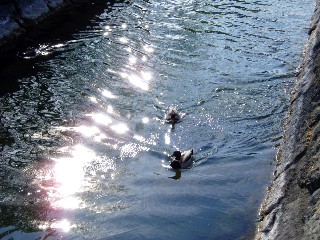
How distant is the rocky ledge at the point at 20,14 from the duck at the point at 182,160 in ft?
32.4

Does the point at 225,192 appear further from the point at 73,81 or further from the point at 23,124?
the point at 73,81

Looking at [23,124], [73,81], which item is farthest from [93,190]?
[73,81]

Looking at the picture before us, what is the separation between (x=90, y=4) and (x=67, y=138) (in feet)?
39.2

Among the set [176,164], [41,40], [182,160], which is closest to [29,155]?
[176,164]

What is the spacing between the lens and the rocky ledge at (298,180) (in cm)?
699

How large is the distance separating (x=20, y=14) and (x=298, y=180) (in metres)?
14.5

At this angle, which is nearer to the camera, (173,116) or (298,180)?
(298,180)

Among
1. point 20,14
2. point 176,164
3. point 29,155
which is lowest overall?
point 20,14

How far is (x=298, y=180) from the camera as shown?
26.4 ft

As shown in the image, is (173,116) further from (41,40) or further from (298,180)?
(41,40)

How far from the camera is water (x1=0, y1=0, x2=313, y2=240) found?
9.09 m

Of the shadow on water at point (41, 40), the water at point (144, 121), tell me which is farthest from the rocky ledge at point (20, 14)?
the water at point (144, 121)

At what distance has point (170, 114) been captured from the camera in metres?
12.2

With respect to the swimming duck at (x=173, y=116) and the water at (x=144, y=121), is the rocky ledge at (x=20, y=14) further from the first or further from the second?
the swimming duck at (x=173, y=116)
